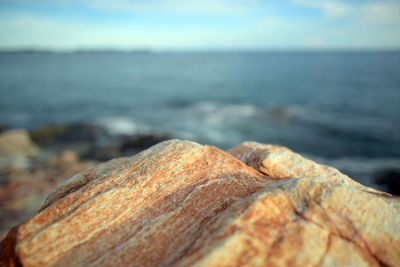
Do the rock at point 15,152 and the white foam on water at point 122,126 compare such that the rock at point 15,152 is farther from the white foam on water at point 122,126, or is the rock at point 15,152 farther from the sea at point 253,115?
the sea at point 253,115

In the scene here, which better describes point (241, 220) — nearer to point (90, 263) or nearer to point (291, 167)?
point (90, 263)

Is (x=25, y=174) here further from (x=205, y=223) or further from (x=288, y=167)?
(x=288, y=167)

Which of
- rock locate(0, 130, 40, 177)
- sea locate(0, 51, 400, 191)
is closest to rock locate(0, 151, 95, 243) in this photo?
rock locate(0, 130, 40, 177)

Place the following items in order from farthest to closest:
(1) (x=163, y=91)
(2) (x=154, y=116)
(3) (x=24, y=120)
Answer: (1) (x=163, y=91) < (2) (x=154, y=116) < (3) (x=24, y=120)

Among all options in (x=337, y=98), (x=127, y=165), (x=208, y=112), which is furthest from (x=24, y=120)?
(x=337, y=98)

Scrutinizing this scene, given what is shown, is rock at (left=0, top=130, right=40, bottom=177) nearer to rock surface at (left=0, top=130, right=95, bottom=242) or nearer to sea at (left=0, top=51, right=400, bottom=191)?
rock surface at (left=0, top=130, right=95, bottom=242)

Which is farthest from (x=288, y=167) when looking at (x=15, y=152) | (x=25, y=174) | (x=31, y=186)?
(x=15, y=152)
